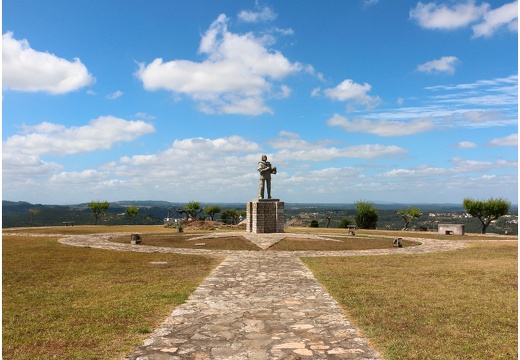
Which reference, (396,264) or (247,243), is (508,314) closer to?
(396,264)

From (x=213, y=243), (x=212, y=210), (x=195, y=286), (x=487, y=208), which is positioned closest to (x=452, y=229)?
(x=487, y=208)

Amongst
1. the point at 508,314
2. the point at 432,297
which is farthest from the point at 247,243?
the point at 508,314

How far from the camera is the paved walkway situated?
19.9 ft

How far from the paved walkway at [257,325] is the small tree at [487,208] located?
39.0m

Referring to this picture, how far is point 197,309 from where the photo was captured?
8.73m

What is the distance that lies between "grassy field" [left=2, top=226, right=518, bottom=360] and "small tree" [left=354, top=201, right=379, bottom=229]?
103ft

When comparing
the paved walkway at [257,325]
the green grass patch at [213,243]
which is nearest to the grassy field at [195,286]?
the paved walkway at [257,325]

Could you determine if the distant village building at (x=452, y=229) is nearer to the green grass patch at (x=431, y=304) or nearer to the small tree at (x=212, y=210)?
the green grass patch at (x=431, y=304)

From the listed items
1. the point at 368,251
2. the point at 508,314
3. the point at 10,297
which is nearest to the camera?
the point at 508,314

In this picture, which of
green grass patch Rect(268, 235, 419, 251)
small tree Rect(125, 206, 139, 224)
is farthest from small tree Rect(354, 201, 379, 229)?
small tree Rect(125, 206, 139, 224)

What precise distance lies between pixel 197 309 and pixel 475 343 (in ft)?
18.1

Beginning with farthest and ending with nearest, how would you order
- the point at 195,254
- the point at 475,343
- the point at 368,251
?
the point at 368,251 → the point at 195,254 → the point at 475,343

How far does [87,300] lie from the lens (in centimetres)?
945

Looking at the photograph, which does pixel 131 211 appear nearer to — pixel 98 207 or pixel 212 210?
pixel 98 207
